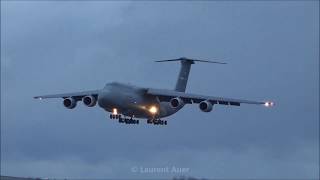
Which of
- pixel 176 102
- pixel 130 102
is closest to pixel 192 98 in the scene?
pixel 176 102

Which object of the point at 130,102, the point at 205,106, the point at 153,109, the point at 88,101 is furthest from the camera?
the point at 88,101

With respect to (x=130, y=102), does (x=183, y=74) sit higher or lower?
higher

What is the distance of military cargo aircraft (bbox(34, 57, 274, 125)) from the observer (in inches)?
3236

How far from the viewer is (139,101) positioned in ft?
277

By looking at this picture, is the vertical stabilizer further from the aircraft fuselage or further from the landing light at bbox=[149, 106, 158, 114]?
the landing light at bbox=[149, 106, 158, 114]

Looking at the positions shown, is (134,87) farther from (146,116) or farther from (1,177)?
(1,177)

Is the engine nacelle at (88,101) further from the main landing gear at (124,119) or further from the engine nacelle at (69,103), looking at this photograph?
the main landing gear at (124,119)

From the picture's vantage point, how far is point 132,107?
83.6 metres

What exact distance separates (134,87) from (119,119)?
3896 millimetres

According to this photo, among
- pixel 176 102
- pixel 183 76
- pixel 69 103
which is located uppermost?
pixel 183 76

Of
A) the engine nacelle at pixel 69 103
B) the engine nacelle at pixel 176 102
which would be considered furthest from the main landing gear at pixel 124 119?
the engine nacelle at pixel 176 102

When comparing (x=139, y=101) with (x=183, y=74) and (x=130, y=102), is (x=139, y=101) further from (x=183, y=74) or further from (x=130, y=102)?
(x=183, y=74)

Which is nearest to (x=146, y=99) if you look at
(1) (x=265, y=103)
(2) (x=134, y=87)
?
(2) (x=134, y=87)

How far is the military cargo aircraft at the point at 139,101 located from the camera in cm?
8219
